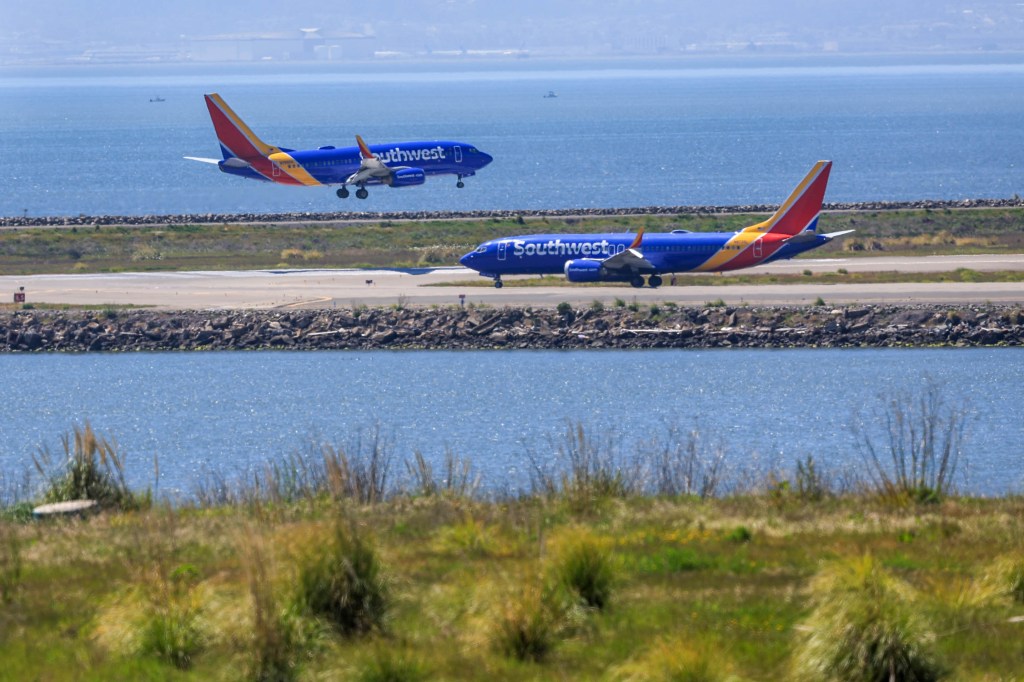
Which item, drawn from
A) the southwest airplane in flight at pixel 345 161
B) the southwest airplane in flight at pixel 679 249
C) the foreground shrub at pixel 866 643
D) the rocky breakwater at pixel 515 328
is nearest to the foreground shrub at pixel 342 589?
the foreground shrub at pixel 866 643

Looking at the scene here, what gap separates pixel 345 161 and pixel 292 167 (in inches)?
141

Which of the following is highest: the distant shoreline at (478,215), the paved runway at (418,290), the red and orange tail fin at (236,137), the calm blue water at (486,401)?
the red and orange tail fin at (236,137)

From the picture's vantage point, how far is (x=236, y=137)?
331 ft

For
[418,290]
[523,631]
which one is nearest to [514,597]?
[523,631]

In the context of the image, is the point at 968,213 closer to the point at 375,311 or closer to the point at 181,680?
the point at 375,311

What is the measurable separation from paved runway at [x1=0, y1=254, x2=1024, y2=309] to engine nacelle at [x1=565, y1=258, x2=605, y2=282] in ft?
2.27

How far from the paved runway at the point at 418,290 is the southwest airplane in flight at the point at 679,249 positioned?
106 centimetres

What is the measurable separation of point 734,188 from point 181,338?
325ft

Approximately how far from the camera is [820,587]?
16.6 meters

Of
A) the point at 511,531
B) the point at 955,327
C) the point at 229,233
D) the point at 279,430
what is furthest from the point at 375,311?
the point at 511,531

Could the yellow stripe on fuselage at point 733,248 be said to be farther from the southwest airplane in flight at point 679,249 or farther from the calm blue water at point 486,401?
the calm blue water at point 486,401

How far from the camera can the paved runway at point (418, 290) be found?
66.2 meters

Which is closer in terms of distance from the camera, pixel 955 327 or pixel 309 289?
pixel 955 327

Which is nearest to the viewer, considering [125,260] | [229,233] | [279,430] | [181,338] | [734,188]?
[279,430]
